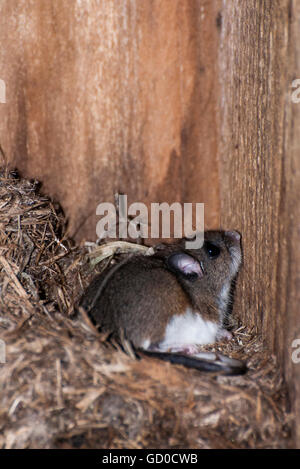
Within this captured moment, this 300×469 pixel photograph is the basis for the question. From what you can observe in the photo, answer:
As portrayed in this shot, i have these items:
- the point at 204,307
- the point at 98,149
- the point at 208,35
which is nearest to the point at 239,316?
the point at 204,307

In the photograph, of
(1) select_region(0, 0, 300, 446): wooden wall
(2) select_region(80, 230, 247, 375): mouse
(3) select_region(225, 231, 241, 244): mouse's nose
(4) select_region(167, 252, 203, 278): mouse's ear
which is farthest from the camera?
(1) select_region(0, 0, 300, 446): wooden wall

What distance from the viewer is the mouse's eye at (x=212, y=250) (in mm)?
4012

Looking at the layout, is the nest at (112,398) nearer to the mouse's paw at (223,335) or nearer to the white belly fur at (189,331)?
the white belly fur at (189,331)

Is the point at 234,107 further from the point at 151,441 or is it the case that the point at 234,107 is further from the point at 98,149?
the point at 151,441

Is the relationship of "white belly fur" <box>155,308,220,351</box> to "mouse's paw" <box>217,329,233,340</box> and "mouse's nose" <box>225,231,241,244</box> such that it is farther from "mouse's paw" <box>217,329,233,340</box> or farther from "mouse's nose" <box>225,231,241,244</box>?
"mouse's nose" <box>225,231,241,244</box>

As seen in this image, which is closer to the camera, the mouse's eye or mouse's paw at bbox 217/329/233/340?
mouse's paw at bbox 217/329/233/340

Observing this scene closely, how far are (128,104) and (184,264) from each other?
1.26m

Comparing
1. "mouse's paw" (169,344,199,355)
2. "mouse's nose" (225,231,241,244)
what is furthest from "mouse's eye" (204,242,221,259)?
"mouse's paw" (169,344,199,355)

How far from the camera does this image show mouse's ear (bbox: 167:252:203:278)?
12.3 ft

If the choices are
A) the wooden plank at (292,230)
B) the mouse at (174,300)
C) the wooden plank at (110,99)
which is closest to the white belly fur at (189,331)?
the mouse at (174,300)

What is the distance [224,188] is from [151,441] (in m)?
2.13

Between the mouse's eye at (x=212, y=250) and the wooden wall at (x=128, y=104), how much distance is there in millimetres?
237

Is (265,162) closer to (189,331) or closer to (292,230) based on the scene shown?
(292,230)

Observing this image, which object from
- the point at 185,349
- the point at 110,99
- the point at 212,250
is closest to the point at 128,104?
the point at 110,99
